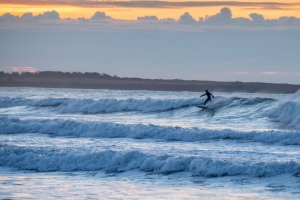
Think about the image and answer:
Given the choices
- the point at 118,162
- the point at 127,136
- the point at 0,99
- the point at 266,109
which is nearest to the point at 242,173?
the point at 118,162

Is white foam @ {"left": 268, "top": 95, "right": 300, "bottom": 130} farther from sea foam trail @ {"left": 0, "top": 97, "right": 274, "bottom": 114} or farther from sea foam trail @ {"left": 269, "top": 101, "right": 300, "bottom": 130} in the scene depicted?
sea foam trail @ {"left": 0, "top": 97, "right": 274, "bottom": 114}

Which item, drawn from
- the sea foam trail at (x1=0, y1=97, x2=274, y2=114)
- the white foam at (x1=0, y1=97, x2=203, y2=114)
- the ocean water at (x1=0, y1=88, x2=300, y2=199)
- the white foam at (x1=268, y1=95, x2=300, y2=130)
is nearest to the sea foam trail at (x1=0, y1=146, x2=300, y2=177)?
the ocean water at (x1=0, y1=88, x2=300, y2=199)

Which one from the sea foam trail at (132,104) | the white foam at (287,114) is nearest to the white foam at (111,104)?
the sea foam trail at (132,104)

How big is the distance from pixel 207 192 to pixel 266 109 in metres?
21.2

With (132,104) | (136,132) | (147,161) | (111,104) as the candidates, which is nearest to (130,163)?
(147,161)

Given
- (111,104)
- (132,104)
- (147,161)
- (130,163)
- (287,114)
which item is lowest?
(130,163)

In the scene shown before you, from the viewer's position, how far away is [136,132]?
84.3 feet

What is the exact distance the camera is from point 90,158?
61.0 feet

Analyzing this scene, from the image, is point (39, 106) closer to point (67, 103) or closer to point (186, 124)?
point (67, 103)

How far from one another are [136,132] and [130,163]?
299 inches

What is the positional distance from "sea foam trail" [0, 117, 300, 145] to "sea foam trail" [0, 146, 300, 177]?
5677 mm

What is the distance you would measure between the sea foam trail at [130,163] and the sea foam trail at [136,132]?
5677 millimetres

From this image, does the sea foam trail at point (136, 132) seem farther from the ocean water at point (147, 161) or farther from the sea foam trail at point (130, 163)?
the sea foam trail at point (130, 163)

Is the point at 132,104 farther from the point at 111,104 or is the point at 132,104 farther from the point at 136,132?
the point at 136,132
